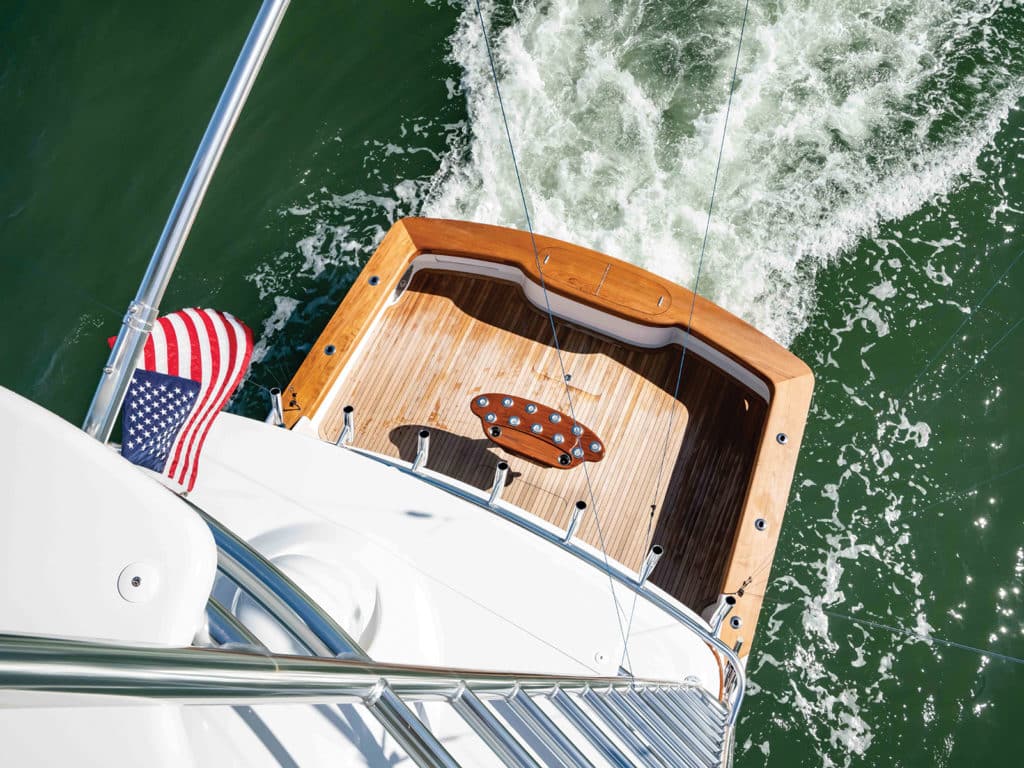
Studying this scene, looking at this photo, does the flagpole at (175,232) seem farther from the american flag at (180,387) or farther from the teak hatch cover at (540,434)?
the teak hatch cover at (540,434)

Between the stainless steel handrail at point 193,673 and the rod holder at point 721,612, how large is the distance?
9.53 ft

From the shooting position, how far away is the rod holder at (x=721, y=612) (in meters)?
3.89

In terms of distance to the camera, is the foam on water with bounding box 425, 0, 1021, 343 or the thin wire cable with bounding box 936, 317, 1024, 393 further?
the foam on water with bounding box 425, 0, 1021, 343

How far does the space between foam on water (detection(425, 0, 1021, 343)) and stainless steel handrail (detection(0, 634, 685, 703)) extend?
209 inches

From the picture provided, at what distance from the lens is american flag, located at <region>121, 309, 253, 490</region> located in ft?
8.31

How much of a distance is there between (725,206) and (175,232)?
205 inches

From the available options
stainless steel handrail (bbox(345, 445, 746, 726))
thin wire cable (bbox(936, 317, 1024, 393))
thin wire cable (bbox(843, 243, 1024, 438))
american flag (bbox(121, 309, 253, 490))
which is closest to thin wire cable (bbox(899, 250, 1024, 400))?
thin wire cable (bbox(843, 243, 1024, 438))

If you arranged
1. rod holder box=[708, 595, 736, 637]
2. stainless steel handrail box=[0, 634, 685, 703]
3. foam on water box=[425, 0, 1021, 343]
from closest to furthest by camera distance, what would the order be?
1. stainless steel handrail box=[0, 634, 685, 703]
2. rod holder box=[708, 595, 736, 637]
3. foam on water box=[425, 0, 1021, 343]

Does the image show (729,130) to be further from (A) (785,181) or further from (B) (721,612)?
(B) (721,612)

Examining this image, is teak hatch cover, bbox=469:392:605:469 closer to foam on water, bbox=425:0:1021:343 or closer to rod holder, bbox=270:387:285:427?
rod holder, bbox=270:387:285:427

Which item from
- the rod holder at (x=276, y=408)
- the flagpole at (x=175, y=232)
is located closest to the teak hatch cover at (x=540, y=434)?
the rod holder at (x=276, y=408)

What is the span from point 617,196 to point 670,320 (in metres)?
2.03

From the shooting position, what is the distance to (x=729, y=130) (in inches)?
257

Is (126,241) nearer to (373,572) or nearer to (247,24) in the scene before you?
(247,24)
